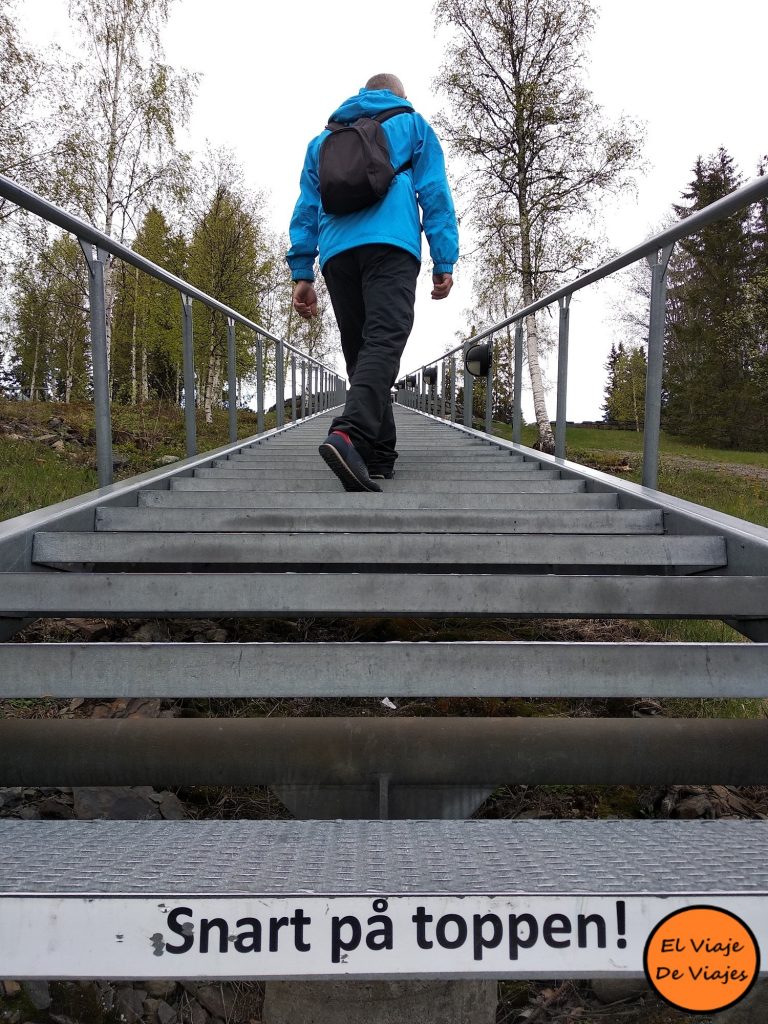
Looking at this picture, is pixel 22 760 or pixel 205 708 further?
pixel 205 708

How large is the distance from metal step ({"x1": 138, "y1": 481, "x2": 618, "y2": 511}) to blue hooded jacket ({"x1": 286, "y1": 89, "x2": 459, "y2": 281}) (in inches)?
39.7

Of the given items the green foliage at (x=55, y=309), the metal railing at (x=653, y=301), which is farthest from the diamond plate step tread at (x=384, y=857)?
the green foliage at (x=55, y=309)

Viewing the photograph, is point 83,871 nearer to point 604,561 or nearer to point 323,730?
point 323,730

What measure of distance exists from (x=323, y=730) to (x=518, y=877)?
650mm

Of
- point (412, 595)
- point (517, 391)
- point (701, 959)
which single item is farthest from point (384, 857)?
point (517, 391)

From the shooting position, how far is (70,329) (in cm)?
1002

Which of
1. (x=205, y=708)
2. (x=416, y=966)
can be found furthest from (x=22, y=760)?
(x=205, y=708)

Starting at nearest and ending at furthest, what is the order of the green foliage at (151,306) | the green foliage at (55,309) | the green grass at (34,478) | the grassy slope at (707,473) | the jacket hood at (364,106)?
1. the jacket hood at (364,106)
2. the green grass at (34,478)
3. the grassy slope at (707,473)
4. the green foliage at (55,309)
5. the green foliage at (151,306)

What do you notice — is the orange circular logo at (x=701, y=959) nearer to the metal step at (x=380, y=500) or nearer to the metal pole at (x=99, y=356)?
the metal step at (x=380, y=500)

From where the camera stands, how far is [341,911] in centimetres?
81

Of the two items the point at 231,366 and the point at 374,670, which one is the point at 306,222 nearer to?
the point at 231,366

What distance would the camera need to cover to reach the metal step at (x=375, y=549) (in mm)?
2059

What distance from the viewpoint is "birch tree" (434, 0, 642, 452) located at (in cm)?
1482

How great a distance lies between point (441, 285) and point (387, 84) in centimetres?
89
